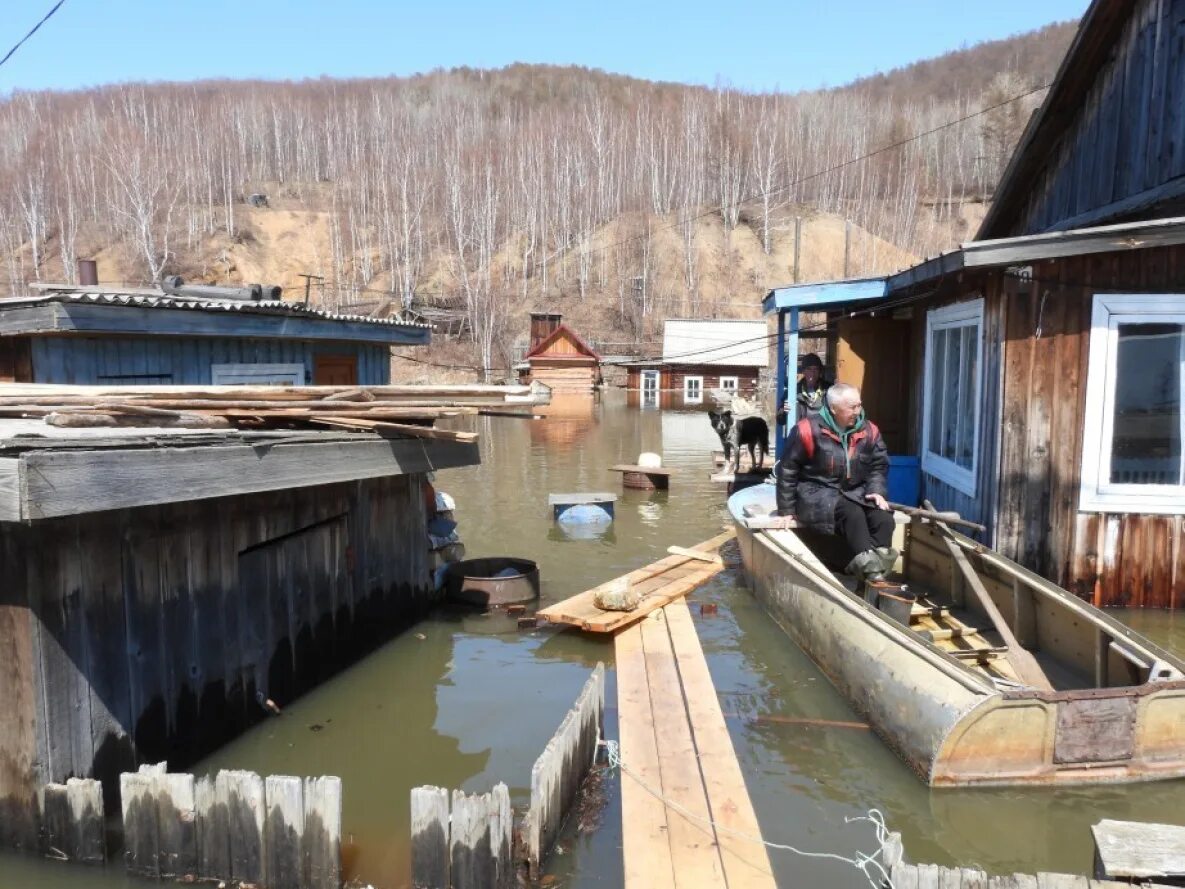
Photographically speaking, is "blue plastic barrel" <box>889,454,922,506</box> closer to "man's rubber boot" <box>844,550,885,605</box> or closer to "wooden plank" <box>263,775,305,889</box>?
"man's rubber boot" <box>844,550,885,605</box>

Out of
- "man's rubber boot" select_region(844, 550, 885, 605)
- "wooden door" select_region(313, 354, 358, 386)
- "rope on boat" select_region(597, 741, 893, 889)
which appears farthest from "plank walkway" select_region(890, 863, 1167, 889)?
"wooden door" select_region(313, 354, 358, 386)

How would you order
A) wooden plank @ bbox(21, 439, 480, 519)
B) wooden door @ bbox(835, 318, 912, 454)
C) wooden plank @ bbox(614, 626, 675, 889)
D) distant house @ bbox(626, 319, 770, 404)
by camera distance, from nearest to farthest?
wooden plank @ bbox(21, 439, 480, 519) → wooden plank @ bbox(614, 626, 675, 889) → wooden door @ bbox(835, 318, 912, 454) → distant house @ bbox(626, 319, 770, 404)

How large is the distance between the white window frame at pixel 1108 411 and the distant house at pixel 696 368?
106ft

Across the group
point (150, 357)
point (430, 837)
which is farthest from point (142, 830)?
point (150, 357)

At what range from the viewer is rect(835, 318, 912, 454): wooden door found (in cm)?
1321

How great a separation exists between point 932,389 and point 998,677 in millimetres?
5523

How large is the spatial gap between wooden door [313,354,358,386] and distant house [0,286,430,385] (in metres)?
0.01

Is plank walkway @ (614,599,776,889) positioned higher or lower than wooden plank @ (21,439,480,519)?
lower

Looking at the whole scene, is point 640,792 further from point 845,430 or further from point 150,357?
point 150,357

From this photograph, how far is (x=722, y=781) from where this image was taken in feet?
17.3

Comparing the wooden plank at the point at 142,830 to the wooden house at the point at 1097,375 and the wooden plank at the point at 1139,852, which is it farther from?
the wooden house at the point at 1097,375

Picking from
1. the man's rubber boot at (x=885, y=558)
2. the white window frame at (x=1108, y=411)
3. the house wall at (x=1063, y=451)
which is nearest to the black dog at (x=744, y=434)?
the house wall at (x=1063, y=451)

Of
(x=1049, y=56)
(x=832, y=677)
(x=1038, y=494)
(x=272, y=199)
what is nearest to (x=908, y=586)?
(x=1038, y=494)

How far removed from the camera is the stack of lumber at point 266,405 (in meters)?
5.32
